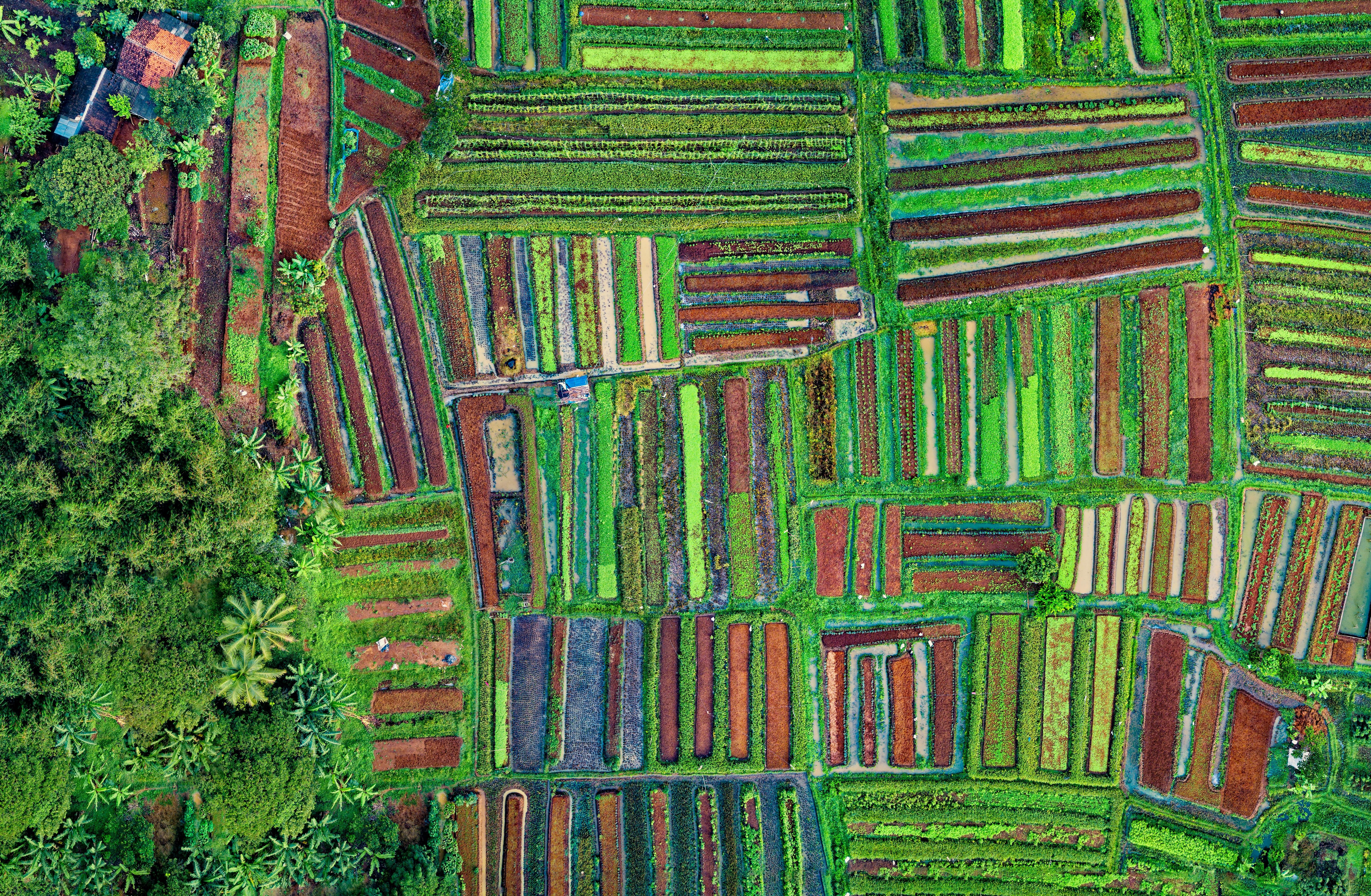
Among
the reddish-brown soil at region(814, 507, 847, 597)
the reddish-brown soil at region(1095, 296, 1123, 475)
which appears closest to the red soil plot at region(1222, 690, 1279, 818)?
the reddish-brown soil at region(1095, 296, 1123, 475)

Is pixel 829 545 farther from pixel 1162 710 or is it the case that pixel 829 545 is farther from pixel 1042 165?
pixel 1042 165

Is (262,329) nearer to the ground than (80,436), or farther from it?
farther from it

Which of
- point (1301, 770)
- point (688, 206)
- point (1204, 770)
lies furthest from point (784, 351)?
point (1301, 770)

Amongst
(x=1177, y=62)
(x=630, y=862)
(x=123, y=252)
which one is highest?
(x=1177, y=62)

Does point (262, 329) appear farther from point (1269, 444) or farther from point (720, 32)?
point (1269, 444)

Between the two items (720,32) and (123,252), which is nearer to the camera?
(123,252)

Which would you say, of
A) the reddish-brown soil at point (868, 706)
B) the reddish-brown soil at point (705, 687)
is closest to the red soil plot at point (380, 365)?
the reddish-brown soil at point (705, 687)

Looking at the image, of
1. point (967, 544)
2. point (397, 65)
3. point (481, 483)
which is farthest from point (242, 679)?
point (967, 544)
